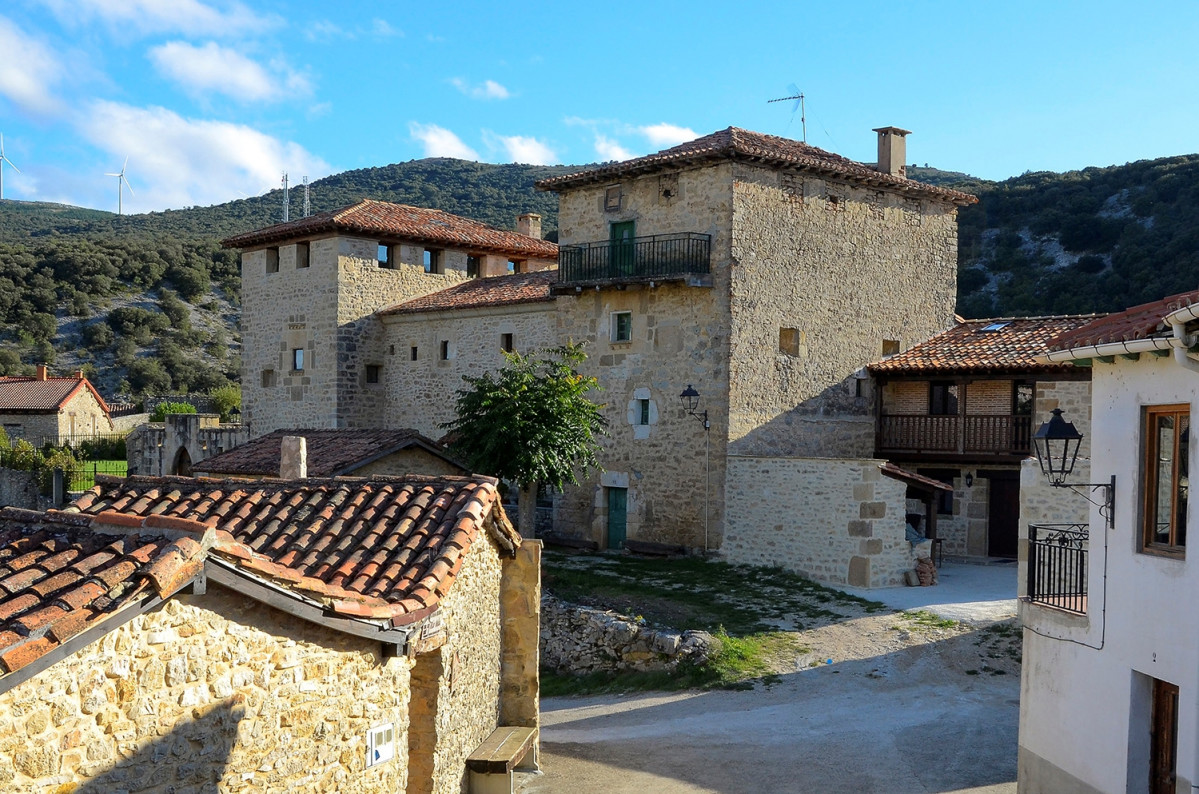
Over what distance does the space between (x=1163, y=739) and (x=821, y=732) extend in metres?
5.10

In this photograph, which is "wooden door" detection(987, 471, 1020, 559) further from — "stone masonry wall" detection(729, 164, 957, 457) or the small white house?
the small white house

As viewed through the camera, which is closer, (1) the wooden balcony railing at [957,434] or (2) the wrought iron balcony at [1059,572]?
(2) the wrought iron balcony at [1059,572]

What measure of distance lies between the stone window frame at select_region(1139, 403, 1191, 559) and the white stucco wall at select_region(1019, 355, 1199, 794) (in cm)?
6

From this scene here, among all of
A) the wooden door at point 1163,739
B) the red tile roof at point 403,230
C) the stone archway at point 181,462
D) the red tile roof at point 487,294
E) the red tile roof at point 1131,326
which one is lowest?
the wooden door at point 1163,739

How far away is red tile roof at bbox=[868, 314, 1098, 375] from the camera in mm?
23859

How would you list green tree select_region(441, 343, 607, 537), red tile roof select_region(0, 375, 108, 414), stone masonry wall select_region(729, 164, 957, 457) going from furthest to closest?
red tile roof select_region(0, 375, 108, 414) < stone masonry wall select_region(729, 164, 957, 457) < green tree select_region(441, 343, 607, 537)

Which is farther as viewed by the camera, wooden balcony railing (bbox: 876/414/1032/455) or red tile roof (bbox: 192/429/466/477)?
wooden balcony railing (bbox: 876/414/1032/455)

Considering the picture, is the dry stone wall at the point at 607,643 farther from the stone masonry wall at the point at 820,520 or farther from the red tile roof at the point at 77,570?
the red tile roof at the point at 77,570

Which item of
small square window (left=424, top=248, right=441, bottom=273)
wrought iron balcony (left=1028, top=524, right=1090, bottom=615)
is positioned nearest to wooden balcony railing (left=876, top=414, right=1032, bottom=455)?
wrought iron balcony (left=1028, top=524, right=1090, bottom=615)

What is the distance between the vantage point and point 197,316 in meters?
66.2

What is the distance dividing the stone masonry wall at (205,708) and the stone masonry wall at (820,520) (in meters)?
14.8

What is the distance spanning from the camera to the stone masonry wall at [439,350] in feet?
91.0

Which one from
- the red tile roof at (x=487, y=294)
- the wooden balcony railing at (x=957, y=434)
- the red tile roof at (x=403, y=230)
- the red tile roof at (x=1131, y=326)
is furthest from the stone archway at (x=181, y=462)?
the red tile roof at (x=1131, y=326)

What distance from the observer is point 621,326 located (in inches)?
1021
